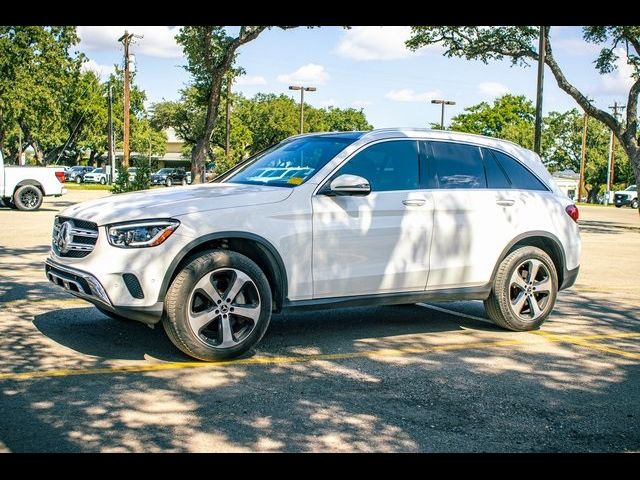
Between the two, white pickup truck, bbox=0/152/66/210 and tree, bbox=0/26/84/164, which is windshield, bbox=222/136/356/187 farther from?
tree, bbox=0/26/84/164

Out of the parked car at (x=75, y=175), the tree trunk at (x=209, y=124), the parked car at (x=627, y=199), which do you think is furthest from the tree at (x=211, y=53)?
the parked car at (x=75, y=175)

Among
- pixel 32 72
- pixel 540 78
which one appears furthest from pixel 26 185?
pixel 32 72

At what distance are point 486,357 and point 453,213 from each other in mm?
1373

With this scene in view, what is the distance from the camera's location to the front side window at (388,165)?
6.82 meters

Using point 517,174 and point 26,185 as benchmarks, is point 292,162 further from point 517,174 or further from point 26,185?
point 26,185

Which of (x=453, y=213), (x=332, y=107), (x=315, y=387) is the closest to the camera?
(x=315, y=387)

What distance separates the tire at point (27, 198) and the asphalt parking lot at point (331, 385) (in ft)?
51.9

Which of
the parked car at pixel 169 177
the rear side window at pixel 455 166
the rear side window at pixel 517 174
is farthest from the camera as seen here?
the parked car at pixel 169 177

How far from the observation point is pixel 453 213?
23.4 ft

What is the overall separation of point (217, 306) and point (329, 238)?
110 centimetres

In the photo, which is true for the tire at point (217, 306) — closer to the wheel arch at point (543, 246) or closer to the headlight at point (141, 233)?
the headlight at point (141, 233)
